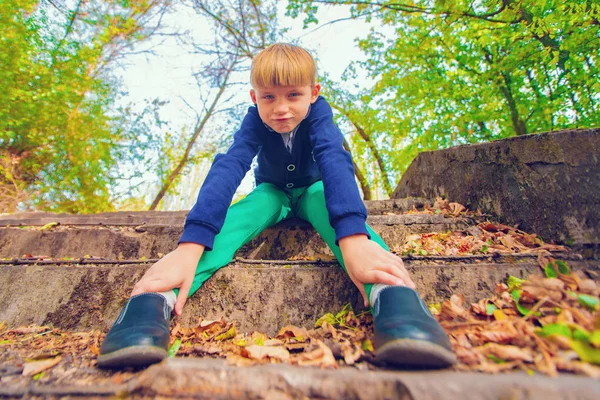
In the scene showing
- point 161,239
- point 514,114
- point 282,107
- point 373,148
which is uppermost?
point 373,148

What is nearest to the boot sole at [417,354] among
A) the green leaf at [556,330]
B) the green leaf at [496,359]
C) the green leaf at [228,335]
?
the green leaf at [496,359]

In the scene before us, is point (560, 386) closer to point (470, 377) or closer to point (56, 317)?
point (470, 377)

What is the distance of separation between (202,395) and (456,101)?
6.89m

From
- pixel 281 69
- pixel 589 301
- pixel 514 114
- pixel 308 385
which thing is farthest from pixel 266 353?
pixel 514 114

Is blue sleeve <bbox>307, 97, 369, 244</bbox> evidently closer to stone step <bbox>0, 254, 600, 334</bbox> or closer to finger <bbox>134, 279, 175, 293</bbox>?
stone step <bbox>0, 254, 600, 334</bbox>

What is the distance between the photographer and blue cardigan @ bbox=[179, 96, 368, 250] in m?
1.34

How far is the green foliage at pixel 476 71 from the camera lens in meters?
2.81

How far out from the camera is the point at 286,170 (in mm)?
1929

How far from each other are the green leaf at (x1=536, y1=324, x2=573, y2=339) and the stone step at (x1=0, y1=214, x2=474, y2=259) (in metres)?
1.13

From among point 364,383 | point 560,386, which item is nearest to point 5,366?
point 364,383

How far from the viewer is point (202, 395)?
748mm

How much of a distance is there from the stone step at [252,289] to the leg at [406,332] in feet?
0.91

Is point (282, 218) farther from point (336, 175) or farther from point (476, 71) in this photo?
point (476, 71)

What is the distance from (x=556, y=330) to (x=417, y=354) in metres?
0.37
